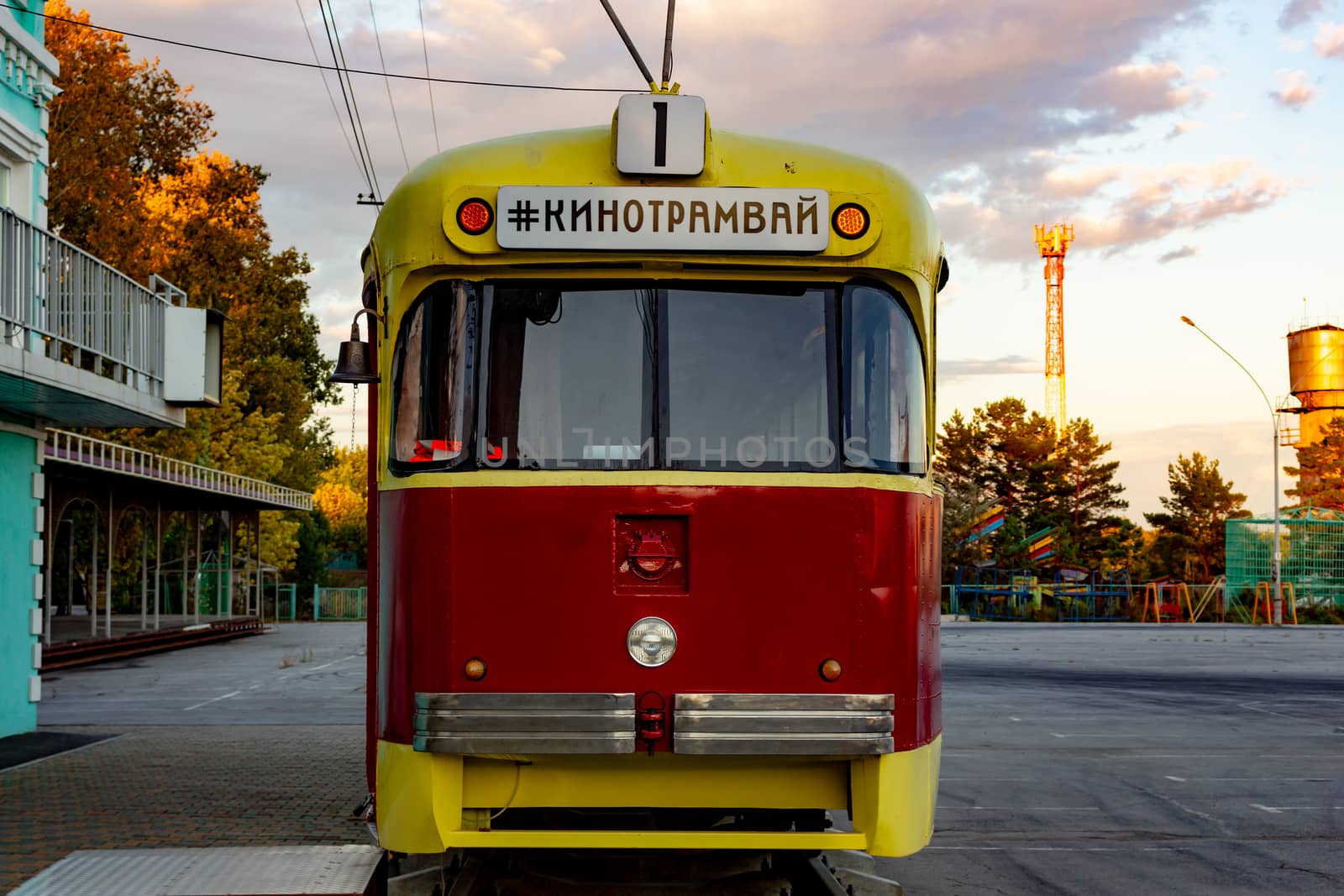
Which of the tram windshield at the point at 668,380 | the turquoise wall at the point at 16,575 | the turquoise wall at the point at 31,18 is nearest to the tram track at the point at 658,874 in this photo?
the tram windshield at the point at 668,380

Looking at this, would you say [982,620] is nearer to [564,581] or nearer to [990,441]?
[990,441]

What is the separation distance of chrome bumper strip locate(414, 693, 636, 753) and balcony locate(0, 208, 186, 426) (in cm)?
715

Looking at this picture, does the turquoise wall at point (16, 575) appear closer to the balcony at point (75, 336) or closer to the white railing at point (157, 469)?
the balcony at point (75, 336)

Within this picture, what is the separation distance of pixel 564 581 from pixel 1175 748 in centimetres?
1101

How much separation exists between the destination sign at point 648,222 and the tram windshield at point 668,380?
193 millimetres

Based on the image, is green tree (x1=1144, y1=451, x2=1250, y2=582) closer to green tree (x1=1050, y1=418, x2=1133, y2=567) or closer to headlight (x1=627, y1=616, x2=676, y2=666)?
green tree (x1=1050, y1=418, x2=1133, y2=567)

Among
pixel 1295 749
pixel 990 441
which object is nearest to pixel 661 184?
pixel 1295 749

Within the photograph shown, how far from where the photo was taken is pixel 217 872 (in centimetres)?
675

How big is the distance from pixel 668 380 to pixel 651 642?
105 centimetres

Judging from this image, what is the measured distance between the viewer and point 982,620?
51.5 m

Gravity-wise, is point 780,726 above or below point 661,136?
below

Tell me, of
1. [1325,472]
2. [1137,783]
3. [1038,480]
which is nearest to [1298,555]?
[1038,480]

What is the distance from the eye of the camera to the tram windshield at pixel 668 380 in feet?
19.2

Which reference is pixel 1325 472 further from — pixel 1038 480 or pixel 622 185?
pixel 622 185
